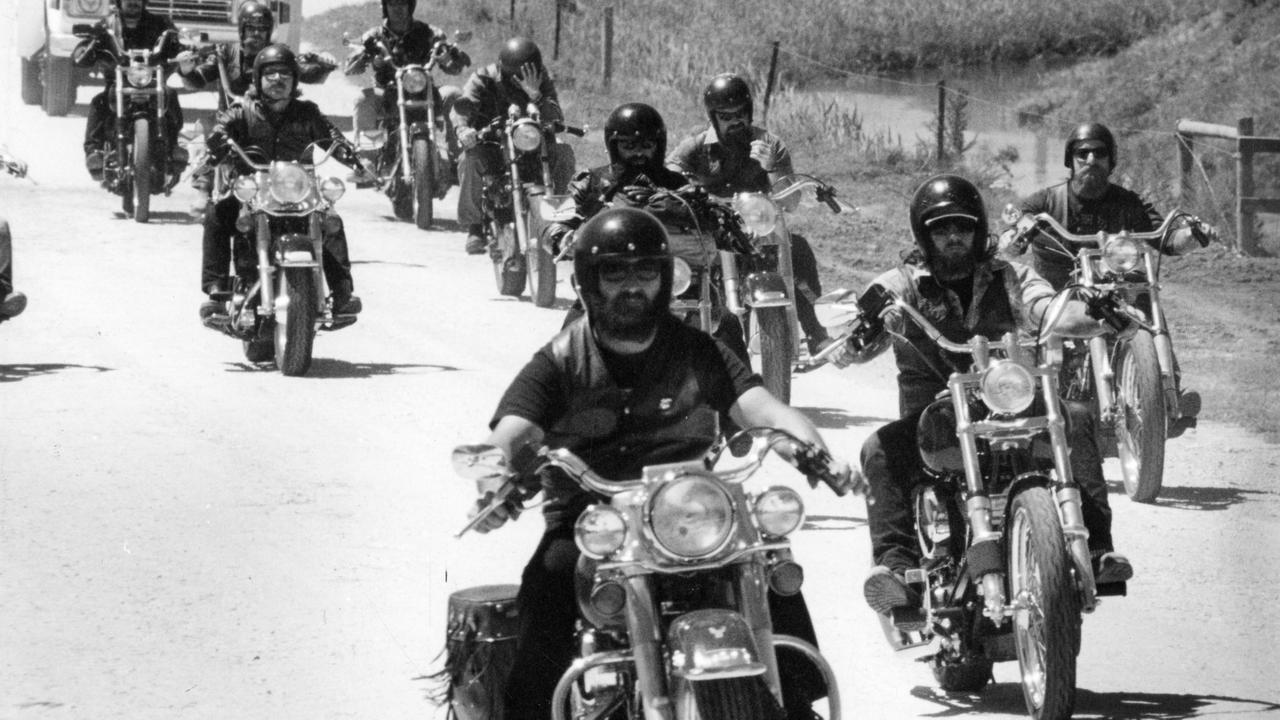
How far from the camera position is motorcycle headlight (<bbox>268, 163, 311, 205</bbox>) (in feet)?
41.7

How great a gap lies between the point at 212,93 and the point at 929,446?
2203cm

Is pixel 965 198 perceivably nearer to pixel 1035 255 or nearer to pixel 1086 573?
pixel 1086 573

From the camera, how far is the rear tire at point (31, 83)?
87.8 feet

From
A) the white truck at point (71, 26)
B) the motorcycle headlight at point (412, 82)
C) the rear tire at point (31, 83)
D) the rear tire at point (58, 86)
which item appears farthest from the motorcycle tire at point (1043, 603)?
the rear tire at point (31, 83)

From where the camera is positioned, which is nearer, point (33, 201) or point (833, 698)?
point (833, 698)

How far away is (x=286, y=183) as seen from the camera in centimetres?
1274

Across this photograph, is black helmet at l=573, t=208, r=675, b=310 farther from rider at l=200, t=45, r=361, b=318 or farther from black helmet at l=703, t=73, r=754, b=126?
rider at l=200, t=45, r=361, b=318

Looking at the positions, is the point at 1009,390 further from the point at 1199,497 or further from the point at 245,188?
the point at 245,188

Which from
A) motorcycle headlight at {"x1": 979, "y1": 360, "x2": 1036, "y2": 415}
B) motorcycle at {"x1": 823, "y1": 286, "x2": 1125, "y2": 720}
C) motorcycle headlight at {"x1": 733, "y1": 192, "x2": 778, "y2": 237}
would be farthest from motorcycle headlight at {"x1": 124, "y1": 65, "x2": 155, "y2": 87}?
motorcycle headlight at {"x1": 979, "y1": 360, "x2": 1036, "y2": 415}

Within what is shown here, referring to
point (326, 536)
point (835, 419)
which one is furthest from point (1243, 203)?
point (326, 536)

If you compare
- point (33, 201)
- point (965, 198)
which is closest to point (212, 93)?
point (33, 201)

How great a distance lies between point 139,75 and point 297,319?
6.88 metres

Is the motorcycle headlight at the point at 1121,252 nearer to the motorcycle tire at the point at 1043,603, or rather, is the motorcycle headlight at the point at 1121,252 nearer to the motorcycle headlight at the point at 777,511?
the motorcycle tire at the point at 1043,603

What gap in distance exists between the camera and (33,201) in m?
20.2
